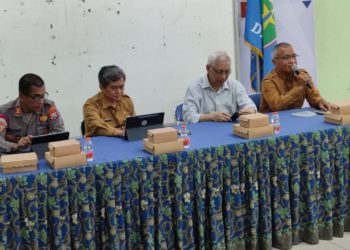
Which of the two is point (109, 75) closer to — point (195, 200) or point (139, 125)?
point (139, 125)

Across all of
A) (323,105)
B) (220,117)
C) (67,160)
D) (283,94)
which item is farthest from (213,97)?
(67,160)

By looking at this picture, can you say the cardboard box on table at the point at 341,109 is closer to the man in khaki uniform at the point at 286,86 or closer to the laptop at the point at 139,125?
the man in khaki uniform at the point at 286,86

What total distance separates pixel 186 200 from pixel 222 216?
0.25m

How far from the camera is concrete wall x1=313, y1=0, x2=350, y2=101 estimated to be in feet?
17.5

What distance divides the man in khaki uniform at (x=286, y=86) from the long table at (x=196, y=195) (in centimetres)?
59

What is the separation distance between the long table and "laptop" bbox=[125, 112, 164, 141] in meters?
0.09

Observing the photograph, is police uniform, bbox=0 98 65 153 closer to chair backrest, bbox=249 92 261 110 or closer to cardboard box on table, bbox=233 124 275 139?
cardboard box on table, bbox=233 124 275 139

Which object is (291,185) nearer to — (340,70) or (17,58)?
(17,58)

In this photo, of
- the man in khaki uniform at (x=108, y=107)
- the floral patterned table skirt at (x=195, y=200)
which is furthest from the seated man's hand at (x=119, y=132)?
the floral patterned table skirt at (x=195, y=200)

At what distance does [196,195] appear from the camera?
2.58m

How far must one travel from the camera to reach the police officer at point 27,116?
288cm

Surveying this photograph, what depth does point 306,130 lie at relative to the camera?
286cm

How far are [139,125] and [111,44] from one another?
5.25 ft

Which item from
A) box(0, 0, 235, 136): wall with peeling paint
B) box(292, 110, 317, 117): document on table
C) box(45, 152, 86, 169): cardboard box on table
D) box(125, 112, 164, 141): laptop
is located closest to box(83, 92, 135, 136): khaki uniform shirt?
box(125, 112, 164, 141): laptop
